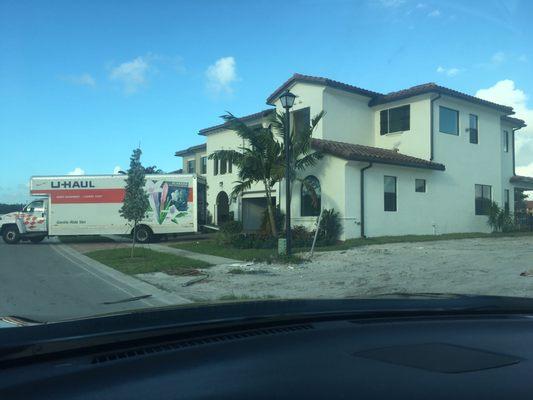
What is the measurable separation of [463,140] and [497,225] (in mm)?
4761

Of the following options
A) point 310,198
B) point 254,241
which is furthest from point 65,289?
point 310,198

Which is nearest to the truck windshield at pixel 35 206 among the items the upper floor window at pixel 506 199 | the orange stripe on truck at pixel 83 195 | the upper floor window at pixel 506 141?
the orange stripe on truck at pixel 83 195

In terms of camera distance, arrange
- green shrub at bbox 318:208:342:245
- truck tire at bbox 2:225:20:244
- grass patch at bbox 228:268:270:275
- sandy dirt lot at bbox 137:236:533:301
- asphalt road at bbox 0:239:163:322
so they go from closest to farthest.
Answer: asphalt road at bbox 0:239:163:322, sandy dirt lot at bbox 137:236:533:301, grass patch at bbox 228:268:270:275, green shrub at bbox 318:208:342:245, truck tire at bbox 2:225:20:244

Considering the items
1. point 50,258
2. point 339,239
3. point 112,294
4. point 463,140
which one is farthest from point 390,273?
point 463,140

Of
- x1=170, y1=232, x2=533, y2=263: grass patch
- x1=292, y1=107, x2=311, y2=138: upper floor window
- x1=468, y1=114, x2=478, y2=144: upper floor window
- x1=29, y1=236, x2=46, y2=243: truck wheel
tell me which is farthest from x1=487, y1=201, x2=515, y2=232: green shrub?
x1=29, y1=236, x2=46, y2=243: truck wheel

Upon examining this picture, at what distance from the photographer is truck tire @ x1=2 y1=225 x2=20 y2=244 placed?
87.4ft

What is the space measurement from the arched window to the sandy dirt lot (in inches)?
197

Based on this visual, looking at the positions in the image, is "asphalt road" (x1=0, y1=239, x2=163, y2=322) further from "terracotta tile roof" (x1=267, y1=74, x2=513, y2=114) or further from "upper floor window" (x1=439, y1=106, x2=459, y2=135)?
"upper floor window" (x1=439, y1=106, x2=459, y2=135)

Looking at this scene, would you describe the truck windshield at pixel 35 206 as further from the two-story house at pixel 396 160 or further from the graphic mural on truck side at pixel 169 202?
the two-story house at pixel 396 160

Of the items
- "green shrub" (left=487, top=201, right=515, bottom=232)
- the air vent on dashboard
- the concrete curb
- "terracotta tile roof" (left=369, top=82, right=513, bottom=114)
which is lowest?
the concrete curb

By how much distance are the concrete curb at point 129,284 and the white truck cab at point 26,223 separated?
32.3 feet

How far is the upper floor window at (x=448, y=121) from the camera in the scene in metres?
24.4

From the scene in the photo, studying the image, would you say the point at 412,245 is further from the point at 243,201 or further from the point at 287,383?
the point at 287,383

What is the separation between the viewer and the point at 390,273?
12.1m
